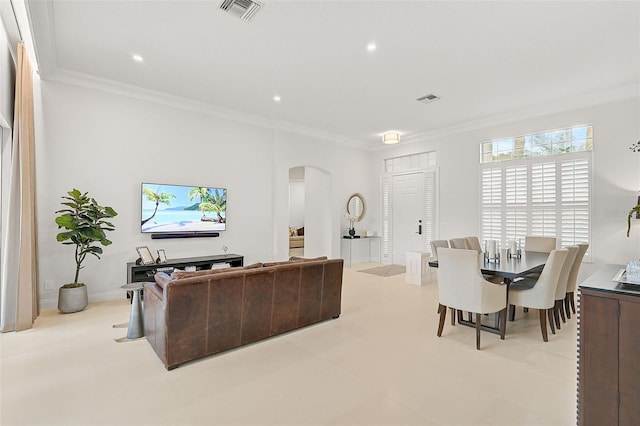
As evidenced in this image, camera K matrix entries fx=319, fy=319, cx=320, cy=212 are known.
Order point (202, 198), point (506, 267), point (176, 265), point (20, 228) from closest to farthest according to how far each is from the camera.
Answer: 1. point (506, 267)
2. point (20, 228)
3. point (176, 265)
4. point (202, 198)

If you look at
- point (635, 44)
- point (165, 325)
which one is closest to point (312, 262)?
point (165, 325)

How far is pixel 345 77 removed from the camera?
4.49m

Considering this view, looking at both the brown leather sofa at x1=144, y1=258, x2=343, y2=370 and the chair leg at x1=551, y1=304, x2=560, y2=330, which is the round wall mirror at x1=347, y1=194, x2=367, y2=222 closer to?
the brown leather sofa at x1=144, y1=258, x2=343, y2=370

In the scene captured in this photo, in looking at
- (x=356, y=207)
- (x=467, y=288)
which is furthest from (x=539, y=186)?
(x=356, y=207)

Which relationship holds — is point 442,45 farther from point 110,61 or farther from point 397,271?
point 397,271

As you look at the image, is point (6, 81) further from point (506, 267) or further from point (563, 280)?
point (563, 280)

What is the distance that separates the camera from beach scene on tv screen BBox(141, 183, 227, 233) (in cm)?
499

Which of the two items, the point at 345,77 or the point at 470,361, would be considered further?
the point at 345,77

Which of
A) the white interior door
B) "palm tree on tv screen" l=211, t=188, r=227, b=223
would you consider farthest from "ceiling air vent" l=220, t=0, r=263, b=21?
the white interior door

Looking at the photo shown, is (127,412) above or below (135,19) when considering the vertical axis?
below

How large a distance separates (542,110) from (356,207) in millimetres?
4368

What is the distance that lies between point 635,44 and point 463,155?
3.30m

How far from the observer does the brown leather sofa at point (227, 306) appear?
8.73ft

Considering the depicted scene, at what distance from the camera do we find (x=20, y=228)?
360 cm
